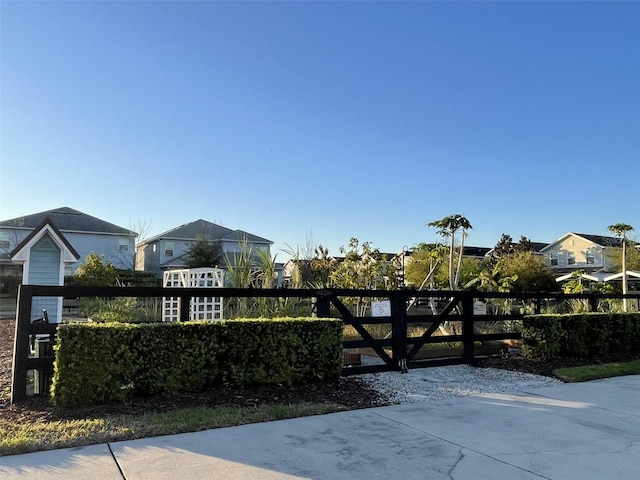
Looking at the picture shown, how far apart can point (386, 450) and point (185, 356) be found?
269 cm

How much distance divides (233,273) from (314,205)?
795 centimetres

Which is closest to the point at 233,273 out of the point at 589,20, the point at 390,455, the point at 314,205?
the point at 390,455

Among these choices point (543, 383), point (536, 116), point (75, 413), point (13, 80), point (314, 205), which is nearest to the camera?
→ point (75, 413)

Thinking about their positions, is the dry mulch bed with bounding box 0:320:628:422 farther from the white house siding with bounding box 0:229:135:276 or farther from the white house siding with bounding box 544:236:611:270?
the white house siding with bounding box 544:236:611:270

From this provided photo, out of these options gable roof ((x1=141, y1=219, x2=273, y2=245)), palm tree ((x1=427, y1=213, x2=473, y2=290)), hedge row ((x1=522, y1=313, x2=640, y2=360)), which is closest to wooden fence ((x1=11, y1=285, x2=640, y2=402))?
hedge row ((x1=522, y1=313, x2=640, y2=360))

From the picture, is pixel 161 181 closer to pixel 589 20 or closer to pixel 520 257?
pixel 589 20

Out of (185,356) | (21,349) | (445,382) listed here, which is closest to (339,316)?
(445,382)

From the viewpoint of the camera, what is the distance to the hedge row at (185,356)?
4875 millimetres

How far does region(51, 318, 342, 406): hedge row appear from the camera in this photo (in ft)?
16.0

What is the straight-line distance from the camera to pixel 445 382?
22.7 ft

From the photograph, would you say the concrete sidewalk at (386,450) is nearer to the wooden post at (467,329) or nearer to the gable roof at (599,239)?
the wooden post at (467,329)

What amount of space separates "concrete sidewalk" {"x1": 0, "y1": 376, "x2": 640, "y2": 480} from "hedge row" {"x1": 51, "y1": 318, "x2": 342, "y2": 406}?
1.28 m

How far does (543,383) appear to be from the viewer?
704 cm

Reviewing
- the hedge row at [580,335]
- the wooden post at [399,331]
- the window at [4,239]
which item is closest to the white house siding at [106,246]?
the window at [4,239]
